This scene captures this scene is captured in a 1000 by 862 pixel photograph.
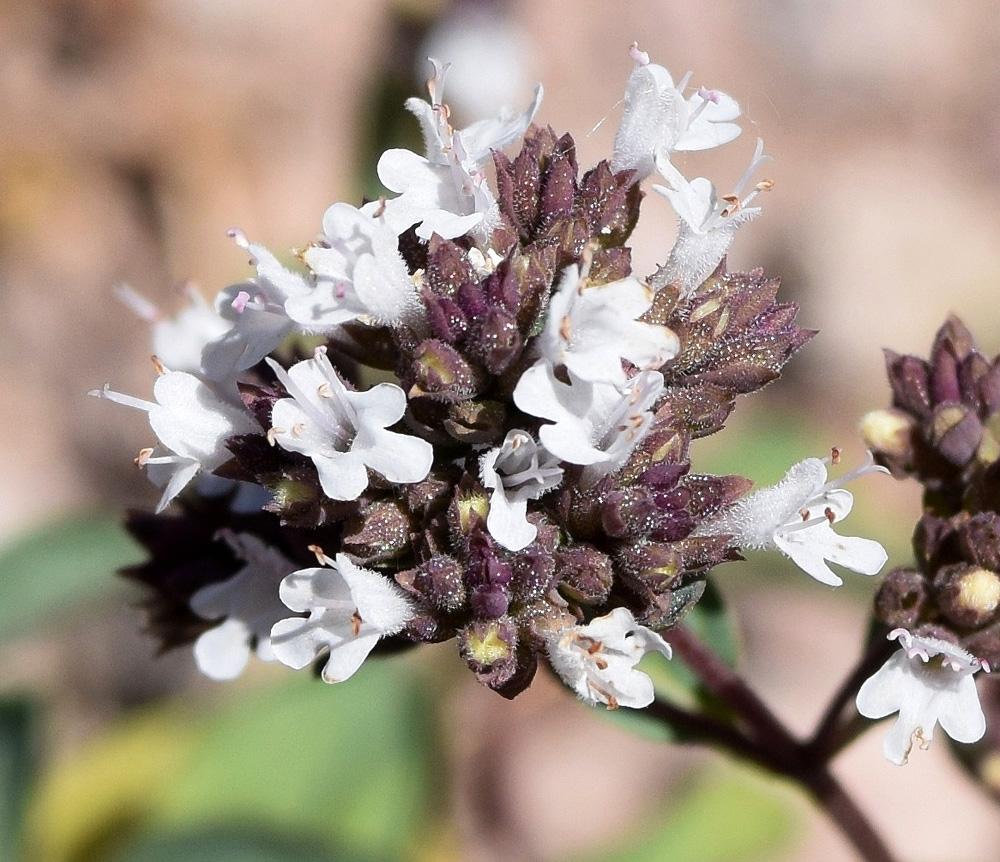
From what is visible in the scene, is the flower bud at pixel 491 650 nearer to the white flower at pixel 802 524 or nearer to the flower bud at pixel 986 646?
the white flower at pixel 802 524

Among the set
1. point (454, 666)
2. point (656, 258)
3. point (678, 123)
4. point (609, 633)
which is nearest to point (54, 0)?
point (656, 258)

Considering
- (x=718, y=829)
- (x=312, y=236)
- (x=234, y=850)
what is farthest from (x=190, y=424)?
(x=312, y=236)

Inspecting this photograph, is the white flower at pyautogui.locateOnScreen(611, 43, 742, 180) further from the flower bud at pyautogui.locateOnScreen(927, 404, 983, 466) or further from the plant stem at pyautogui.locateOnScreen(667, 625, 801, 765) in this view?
the plant stem at pyautogui.locateOnScreen(667, 625, 801, 765)

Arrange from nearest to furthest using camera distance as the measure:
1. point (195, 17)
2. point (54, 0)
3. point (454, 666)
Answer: point (454, 666), point (54, 0), point (195, 17)

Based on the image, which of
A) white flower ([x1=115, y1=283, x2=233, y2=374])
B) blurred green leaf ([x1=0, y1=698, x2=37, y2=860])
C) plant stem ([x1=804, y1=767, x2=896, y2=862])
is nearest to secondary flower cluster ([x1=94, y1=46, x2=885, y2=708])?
white flower ([x1=115, y1=283, x2=233, y2=374])

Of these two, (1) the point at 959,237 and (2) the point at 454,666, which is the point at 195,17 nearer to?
(2) the point at 454,666

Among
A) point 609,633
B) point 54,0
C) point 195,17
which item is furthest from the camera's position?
point 195,17

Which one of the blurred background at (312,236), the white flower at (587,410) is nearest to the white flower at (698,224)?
the white flower at (587,410)
